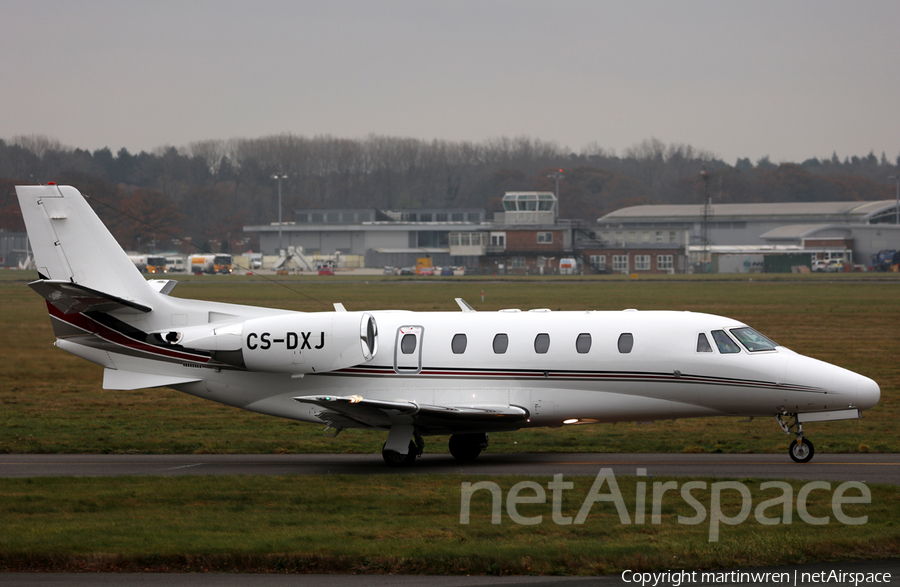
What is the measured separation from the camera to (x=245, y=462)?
22109 millimetres

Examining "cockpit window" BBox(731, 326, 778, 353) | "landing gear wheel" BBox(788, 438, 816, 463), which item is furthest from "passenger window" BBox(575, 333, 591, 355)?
"landing gear wheel" BBox(788, 438, 816, 463)

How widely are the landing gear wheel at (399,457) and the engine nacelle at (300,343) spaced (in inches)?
80.8

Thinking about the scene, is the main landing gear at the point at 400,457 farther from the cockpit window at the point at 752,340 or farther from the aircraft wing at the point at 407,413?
the cockpit window at the point at 752,340

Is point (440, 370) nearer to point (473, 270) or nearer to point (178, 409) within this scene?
point (178, 409)

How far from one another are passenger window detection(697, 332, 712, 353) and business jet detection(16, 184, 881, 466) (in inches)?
1.0

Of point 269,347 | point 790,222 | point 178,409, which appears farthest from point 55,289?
point 790,222

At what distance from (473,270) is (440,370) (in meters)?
130

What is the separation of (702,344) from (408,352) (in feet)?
20.2

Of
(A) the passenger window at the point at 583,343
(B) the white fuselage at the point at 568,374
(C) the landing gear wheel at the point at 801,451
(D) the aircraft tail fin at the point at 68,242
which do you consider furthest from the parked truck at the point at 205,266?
(C) the landing gear wheel at the point at 801,451

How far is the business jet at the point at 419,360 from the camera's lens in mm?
19875

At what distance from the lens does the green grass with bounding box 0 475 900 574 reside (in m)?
12.6

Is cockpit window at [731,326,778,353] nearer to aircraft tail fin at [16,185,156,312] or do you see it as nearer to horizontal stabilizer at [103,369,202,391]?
horizontal stabilizer at [103,369,202,391]

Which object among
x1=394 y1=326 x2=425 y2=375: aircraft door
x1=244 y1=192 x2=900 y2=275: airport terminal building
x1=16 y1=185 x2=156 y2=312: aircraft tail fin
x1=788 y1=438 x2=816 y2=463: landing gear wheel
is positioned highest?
x1=244 y1=192 x2=900 y2=275: airport terminal building

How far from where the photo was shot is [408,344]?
2130 centimetres
